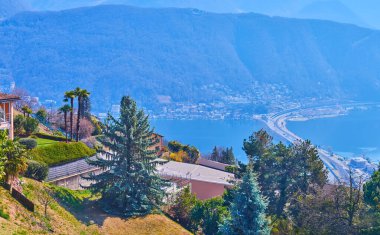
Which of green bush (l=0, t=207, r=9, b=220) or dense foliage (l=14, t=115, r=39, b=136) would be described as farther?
dense foliage (l=14, t=115, r=39, b=136)

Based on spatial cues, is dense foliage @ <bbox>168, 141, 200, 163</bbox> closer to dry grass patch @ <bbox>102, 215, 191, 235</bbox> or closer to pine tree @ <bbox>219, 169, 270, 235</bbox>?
dry grass patch @ <bbox>102, 215, 191, 235</bbox>

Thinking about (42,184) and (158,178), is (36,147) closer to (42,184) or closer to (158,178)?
(42,184)

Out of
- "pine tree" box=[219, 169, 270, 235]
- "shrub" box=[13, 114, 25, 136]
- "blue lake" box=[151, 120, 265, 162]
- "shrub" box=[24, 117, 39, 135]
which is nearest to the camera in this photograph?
"pine tree" box=[219, 169, 270, 235]

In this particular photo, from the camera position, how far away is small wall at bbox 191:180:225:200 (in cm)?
3775

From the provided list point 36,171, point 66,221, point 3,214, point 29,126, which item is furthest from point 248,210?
point 29,126

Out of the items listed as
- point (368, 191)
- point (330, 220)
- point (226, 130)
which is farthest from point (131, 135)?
point (226, 130)

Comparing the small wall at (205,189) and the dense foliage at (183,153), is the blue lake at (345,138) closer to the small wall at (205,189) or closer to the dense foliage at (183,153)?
the dense foliage at (183,153)

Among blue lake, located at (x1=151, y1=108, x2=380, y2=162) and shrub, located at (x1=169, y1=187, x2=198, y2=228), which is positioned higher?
blue lake, located at (x1=151, y1=108, x2=380, y2=162)

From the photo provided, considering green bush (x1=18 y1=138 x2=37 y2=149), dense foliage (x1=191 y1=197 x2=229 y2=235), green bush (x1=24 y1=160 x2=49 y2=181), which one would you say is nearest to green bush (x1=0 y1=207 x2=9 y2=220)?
green bush (x1=24 y1=160 x2=49 y2=181)

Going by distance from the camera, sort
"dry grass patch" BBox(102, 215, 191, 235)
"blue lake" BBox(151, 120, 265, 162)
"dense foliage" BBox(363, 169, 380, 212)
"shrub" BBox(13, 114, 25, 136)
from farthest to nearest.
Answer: "blue lake" BBox(151, 120, 265, 162)
"shrub" BBox(13, 114, 25, 136)
"dense foliage" BBox(363, 169, 380, 212)
"dry grass patch" BBox(102, 215, 191, 235)

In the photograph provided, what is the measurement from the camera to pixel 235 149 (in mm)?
141000

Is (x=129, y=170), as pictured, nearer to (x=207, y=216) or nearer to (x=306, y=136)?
(x=207, y=216)

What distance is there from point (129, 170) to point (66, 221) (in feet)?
16.0

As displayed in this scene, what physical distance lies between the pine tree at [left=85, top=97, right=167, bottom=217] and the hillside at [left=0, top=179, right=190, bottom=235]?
815mm
